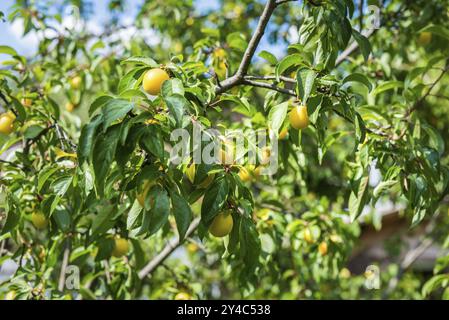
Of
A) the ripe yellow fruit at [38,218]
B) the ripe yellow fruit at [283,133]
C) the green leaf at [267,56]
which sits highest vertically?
Result: the green leaf at [267,56]

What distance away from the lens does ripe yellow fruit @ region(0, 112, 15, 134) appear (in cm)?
153

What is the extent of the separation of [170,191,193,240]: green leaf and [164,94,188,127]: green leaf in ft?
0.49

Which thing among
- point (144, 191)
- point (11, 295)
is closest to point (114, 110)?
point (144, 191)

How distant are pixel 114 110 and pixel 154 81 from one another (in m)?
0.22

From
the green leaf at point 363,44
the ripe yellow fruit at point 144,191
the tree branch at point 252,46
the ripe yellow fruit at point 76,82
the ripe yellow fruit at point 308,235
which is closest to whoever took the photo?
the ripe yellow fruit at point 144,191

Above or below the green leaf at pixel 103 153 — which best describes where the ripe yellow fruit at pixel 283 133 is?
above

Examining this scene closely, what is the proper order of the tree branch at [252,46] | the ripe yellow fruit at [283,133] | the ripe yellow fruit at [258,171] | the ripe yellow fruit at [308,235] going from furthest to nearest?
1. the ripe yellow fruit at [308,235]
2. the ripe yellow fruit at [258,171]
3. the ripe yellow fruit at [283,133]
4. the tree branch at [252,46]

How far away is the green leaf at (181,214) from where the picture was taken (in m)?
0.97

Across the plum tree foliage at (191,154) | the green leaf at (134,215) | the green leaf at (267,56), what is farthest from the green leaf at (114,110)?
the green leaf at (267,56)

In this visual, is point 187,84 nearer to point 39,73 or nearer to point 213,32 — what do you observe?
point 213,32

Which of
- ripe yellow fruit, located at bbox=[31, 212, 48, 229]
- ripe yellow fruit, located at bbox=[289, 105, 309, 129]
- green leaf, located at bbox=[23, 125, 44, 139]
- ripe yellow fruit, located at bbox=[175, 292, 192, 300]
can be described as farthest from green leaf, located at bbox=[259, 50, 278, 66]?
ripe yellow fruit, located at bbox=[175, 292, 192, 300]

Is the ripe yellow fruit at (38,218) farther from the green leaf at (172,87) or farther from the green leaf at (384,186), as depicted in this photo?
the green leaf at (384,186)

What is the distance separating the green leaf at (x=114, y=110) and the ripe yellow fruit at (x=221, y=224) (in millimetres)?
319
